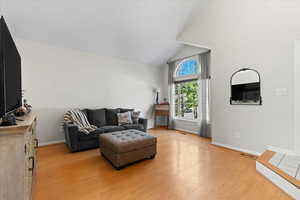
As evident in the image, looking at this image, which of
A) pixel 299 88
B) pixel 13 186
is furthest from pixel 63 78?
pixel 299 88

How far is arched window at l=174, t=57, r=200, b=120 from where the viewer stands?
470 cm

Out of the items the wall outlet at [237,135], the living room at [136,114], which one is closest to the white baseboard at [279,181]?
the living room at [136,114]

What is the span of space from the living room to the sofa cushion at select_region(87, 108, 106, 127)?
0.03 m

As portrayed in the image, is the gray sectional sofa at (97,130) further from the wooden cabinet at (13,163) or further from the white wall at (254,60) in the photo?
the white wall at (254,60)

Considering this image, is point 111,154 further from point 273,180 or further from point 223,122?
point 223,122

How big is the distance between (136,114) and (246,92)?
9.47ft

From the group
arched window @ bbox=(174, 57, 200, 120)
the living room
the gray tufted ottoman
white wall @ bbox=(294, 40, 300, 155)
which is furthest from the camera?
arched window @ bbox=(174, 57, 200, 120)

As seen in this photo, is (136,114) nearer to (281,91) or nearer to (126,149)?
(126,149)

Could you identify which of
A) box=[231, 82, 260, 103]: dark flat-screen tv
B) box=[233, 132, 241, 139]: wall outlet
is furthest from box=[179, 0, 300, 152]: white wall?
box=[231, 82, 260, 103]: dark flat-screen tv

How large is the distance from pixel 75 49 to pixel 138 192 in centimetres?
381

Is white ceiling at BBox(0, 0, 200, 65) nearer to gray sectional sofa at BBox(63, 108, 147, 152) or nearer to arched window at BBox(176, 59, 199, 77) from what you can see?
arched window at BBox(176, 59, 199, 77)

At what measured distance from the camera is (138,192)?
168 cm

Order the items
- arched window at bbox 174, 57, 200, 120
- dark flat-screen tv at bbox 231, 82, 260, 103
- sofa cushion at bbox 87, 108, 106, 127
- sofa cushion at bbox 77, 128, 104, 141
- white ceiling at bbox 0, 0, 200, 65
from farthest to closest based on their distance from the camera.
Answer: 1. arched window at bbox 174, 57, 200, 120
2. sofa cushion at bbox 87, 108, 106, 127
3. sofa cushion at bbox 77, 128, 104, 141
4. dark flat-screen tv at bbox 231, 82, 260, 103
5. white ceiling at bbox 0, 0, 200, 65

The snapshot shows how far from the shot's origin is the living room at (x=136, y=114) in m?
1.73
